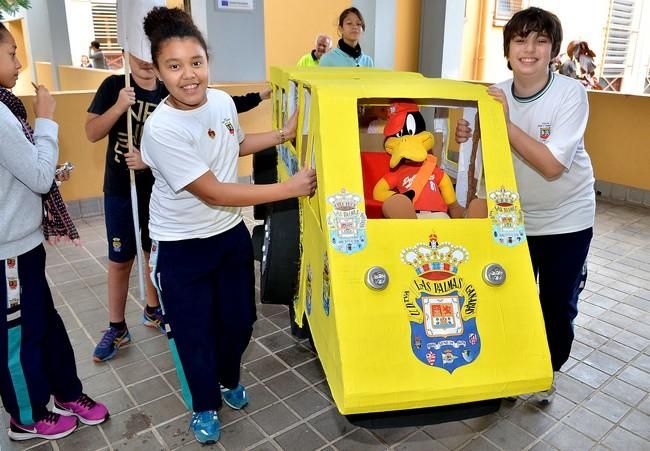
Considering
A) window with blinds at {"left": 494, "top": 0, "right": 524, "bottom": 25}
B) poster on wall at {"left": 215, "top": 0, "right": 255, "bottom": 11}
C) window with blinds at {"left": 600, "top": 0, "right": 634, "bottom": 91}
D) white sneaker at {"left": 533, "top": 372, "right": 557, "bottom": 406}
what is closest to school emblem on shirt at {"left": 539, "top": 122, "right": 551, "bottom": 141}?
white sneaker at {"left": 533, "top": 372, "right": 557, "bottom": 406}

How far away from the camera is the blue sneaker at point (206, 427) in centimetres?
228

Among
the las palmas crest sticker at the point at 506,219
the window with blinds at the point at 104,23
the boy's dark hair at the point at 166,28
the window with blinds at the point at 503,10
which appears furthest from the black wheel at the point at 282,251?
the window with blinds at the point at 104,23

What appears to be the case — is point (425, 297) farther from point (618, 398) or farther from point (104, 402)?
point (104, 402)

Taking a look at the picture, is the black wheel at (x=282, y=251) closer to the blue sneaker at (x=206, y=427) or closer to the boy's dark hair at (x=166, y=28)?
the blue sneaker at (x=206, y=427)

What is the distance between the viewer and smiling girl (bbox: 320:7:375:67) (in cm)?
499

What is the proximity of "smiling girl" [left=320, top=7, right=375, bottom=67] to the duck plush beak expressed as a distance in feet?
9.87

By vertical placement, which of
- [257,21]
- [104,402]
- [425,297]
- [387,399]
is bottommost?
[104,402]

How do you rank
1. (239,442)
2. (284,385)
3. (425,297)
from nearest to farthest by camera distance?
1. (425,297)
2. (239,442)
3. (284,385)

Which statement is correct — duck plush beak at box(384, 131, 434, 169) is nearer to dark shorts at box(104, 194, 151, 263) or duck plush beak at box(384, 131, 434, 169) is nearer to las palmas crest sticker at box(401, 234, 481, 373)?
las palmas crest sticker at box(401, 234, 481, 373)

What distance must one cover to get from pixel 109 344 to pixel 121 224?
702 mm

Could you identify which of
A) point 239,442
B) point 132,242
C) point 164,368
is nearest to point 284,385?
point 239,442

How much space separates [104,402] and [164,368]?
356mm

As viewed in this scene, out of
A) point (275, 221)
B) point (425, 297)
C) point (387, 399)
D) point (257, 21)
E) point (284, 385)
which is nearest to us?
point (387, 399)

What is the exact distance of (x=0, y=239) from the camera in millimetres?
1945
